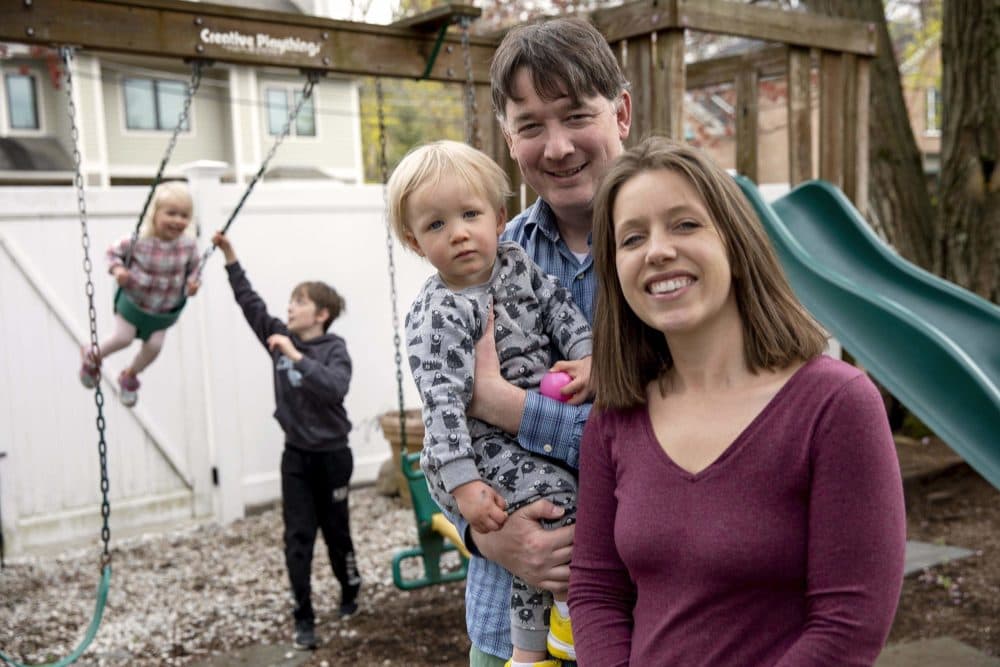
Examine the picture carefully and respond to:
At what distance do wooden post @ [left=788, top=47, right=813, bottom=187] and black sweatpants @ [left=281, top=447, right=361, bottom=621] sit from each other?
321 cm

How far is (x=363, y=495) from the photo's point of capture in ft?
23.1

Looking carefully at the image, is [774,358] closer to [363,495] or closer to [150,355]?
[150,355]

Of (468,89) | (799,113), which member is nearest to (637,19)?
(468,89)

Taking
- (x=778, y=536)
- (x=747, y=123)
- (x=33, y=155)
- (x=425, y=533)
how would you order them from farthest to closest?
1. (x=33, y=155)
2. (x=747, y=123)
3. (x=425, y=533)
4. (x=778, y=536)

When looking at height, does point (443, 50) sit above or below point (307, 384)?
above

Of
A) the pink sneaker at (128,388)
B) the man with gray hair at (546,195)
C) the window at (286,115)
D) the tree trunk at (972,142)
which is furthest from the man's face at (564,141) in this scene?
the window at (286,115)

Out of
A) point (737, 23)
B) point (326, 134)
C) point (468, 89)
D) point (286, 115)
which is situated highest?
point (286, 115)

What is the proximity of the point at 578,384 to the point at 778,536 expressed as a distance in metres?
0.47

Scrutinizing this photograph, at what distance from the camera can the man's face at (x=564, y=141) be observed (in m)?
1.63

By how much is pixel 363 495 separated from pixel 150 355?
6.59 feet

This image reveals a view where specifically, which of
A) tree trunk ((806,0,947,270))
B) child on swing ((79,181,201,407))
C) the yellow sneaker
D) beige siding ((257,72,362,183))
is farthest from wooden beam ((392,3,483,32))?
beige siding ((257,72,362,183))

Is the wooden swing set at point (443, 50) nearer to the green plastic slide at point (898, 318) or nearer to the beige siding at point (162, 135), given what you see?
the green plastic slide at point (898, 318)

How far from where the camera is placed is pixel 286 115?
21141 millimetres

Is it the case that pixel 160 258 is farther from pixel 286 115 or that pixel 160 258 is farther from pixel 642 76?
pixel 286 115
